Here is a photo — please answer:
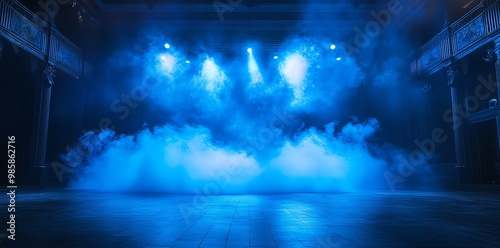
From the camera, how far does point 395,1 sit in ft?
46.1

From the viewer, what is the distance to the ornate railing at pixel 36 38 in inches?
370

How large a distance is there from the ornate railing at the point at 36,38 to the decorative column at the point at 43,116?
514mm

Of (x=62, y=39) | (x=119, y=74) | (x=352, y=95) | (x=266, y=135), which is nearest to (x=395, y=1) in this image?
(x=352, y=95)

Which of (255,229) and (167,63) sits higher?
(167,63)

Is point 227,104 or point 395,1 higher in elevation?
point 395,1

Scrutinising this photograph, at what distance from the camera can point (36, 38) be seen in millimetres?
10898

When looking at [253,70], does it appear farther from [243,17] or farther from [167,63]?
[167,63]

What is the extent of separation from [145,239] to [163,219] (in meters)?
1.15

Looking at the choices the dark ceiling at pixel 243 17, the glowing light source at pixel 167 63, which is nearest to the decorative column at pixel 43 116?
the dark ceiling at pixel 243 17

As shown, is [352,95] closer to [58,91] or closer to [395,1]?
[395,1]

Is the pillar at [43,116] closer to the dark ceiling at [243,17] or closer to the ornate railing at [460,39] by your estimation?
the dark ceiling at [243,17]

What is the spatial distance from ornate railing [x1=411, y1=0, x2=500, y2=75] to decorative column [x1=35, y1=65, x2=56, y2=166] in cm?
1492

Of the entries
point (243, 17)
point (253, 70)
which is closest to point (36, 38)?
point (243, 17)

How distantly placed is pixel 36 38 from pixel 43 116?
2.75 meters
